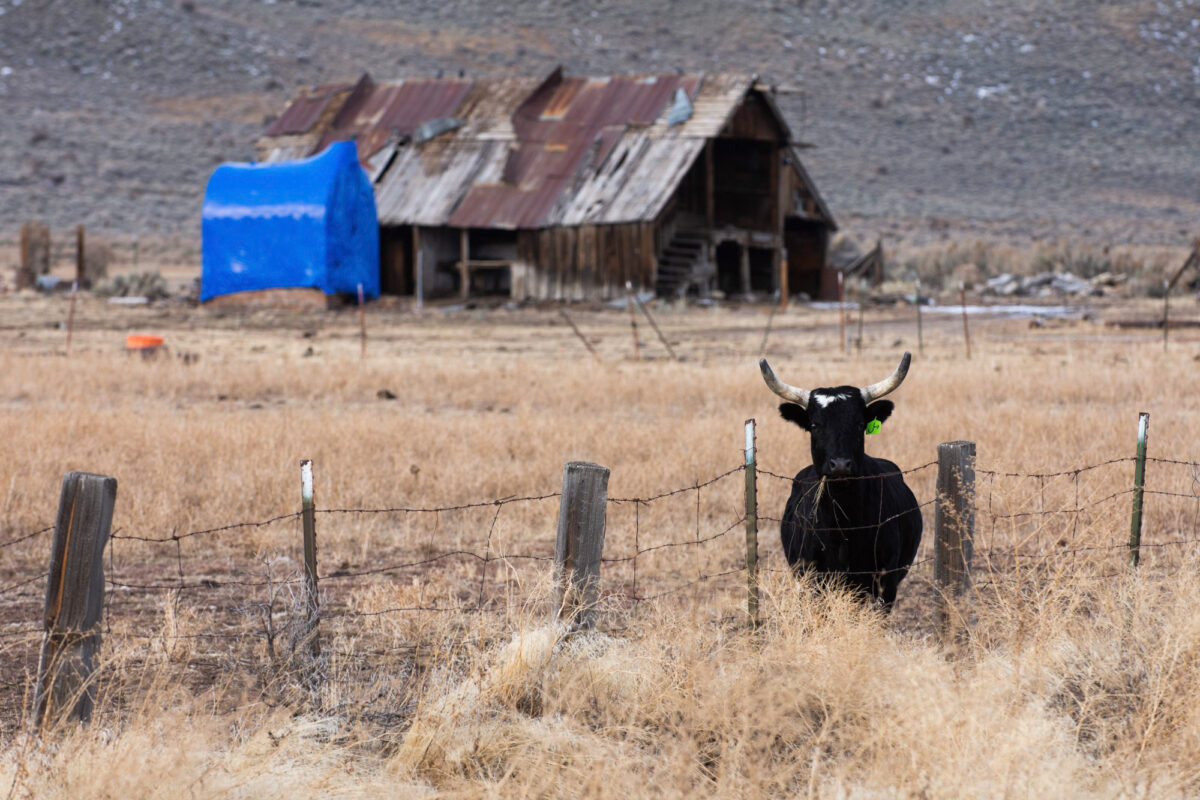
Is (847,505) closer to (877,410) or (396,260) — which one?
(877,410)

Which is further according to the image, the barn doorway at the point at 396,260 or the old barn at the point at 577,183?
the barn doorway at the point at 396,260

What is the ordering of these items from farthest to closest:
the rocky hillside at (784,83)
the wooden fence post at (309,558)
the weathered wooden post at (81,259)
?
the rocky hillside at (784,83)
the weathered wooden post at (81,259)
the wooden fence post at (309,558)

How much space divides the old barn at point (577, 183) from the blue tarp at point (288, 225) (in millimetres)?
1895

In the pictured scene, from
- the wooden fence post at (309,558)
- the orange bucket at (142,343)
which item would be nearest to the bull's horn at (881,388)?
the wooden fence post at (309,558)

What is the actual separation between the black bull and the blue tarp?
26072mm

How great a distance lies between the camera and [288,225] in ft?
105

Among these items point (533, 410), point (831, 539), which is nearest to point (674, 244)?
point (533, 410)

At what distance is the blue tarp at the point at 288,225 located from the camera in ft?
105

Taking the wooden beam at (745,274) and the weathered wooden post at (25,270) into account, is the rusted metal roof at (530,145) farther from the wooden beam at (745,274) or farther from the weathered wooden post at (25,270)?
the weathered wooden post at (25,270)

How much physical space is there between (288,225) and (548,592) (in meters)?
27.0

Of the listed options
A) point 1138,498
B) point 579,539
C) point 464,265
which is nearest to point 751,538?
point 579,539

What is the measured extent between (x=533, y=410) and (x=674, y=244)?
71.2 ft

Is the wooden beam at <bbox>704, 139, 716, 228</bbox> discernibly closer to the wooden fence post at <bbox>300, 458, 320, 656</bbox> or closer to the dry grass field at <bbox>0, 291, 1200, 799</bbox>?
the dry grass field at <bbox>0, 291, 1200, 799</bbox>

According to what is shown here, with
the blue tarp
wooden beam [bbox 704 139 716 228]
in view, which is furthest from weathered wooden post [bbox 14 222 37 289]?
wooden beam [bbox 704 139 716 228]
